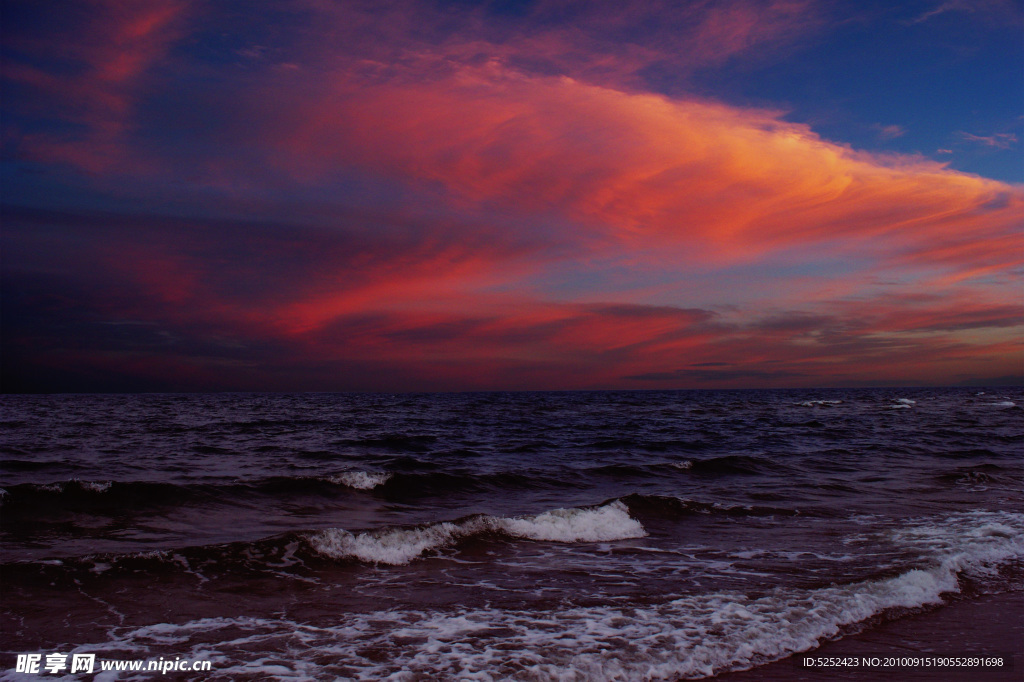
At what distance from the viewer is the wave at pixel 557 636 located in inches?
232

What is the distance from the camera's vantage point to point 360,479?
17094 millimetres

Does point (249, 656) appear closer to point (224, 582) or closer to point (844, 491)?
point (224, 582)

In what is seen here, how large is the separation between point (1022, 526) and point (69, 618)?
52.0 ft

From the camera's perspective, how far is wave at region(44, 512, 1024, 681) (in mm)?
5902

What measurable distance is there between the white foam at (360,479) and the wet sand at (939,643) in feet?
40.6

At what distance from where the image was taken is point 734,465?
844 inches

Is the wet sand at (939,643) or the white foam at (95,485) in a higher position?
the white foam at (95,485)

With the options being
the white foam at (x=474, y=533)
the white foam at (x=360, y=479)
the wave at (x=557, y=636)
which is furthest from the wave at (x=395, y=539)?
the white foam at (x=360, y=479)

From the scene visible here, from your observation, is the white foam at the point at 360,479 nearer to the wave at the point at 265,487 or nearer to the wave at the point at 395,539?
the wave at the point at 265,487

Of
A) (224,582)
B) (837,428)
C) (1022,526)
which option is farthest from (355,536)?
(837,428)

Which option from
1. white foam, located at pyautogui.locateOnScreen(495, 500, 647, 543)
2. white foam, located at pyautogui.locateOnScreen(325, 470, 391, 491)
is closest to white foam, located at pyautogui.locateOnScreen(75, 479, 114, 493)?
white foam, located at pyautogui.locateOnScreen(325, 470, 391, 491)

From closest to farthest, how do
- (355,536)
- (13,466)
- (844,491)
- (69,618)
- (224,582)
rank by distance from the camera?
1. (69,618)
2. (224,582)
3. (355,536)
4. (844,491)
5. (13,466)

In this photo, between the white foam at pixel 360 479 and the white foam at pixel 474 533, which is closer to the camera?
the white foam at pixel 474 533

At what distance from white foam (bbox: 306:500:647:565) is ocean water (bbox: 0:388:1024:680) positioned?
0.05 m
